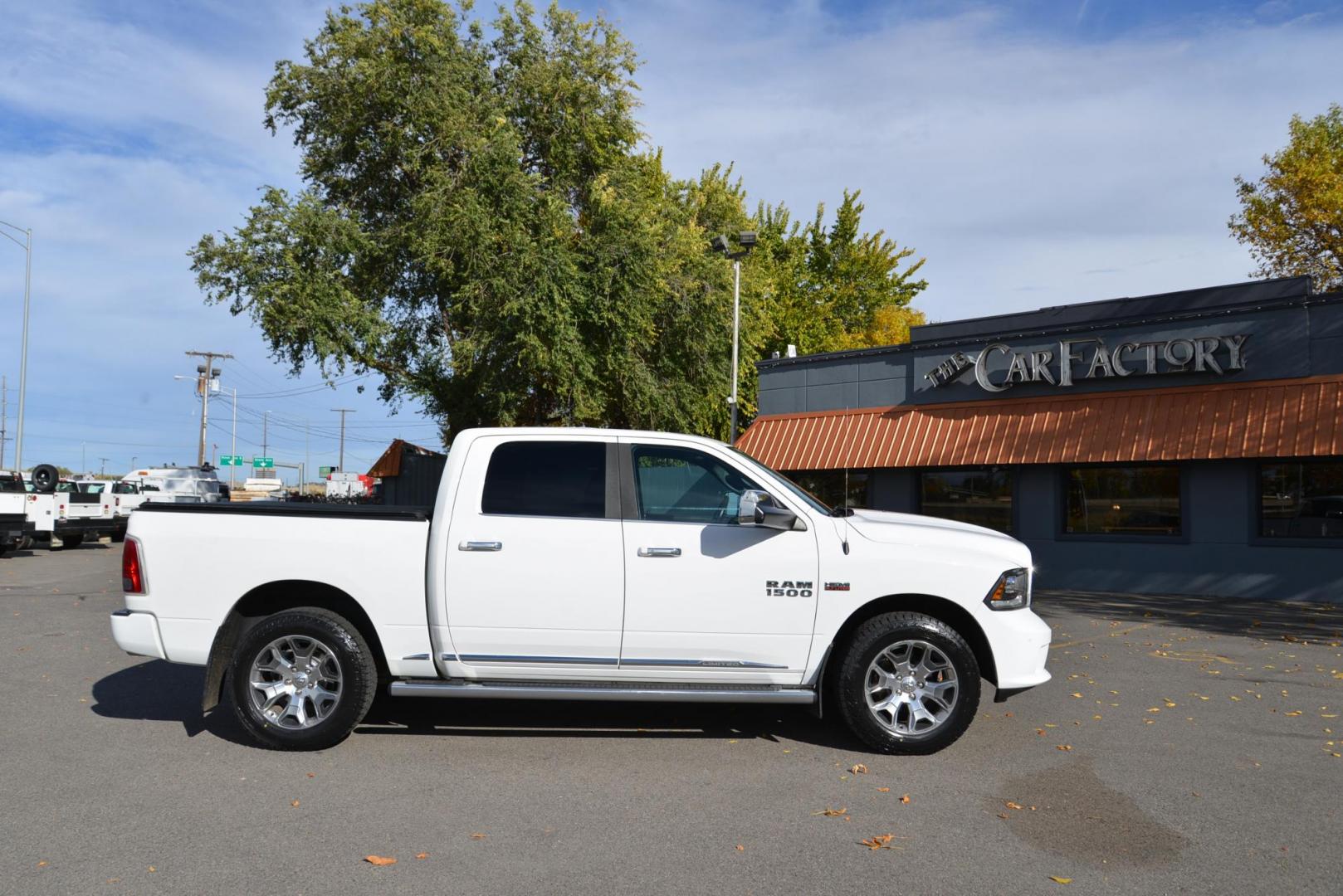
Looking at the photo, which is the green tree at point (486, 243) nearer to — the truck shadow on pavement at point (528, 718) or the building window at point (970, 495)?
the building window at point (970, 495)

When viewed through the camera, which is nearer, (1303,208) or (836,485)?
(836,485)

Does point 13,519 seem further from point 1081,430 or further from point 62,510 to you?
point 1081,430

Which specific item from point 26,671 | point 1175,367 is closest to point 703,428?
point 1175,367

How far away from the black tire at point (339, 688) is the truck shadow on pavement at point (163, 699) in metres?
0.34

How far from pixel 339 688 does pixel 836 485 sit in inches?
595

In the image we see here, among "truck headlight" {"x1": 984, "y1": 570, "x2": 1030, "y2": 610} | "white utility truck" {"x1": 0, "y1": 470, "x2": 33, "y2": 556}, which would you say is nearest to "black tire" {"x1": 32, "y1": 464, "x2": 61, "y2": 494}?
"white utility truck" {"x1": 0, "y1": 470, "x2": 33, "y2": 556}

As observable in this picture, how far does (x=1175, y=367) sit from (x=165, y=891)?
627 inches

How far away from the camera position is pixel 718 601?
615 cm

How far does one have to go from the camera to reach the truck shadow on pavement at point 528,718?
21.8 feet

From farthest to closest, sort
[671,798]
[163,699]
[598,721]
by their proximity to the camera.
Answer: [163,699]
[598,721]
[671,798]

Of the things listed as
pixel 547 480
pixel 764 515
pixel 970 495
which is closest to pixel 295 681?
pixel 547 480

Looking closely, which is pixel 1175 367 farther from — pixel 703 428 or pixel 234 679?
pixel 703 428

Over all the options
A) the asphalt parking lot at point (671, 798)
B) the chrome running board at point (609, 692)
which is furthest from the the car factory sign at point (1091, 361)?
the chrome running board at point (609, 692)

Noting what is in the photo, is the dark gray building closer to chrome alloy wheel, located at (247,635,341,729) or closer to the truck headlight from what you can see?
the truck headlight
